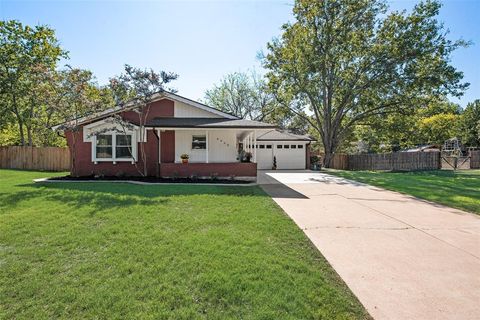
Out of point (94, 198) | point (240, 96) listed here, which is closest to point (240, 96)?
point (240, 96)

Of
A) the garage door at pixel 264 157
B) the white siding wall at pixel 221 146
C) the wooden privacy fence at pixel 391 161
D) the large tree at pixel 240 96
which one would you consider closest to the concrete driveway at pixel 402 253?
the white siding wall at pixel 221 146

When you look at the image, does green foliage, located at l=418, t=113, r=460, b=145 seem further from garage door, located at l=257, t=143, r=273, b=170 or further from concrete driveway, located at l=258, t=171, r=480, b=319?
concrete driveway, located at l=258, t=171, r=480, b=319

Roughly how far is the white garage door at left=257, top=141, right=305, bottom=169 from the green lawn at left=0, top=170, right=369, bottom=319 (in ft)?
55.0

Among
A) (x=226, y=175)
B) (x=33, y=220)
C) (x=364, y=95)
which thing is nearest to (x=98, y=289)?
(x=33, y=220)

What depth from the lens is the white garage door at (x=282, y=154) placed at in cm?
2275

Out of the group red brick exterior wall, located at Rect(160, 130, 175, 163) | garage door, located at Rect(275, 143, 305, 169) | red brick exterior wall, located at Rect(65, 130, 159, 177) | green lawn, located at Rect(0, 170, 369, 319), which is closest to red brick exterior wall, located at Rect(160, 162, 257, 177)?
red brick exterior wall, located at Rect(160, 130, 175, 163)

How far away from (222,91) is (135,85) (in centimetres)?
2543

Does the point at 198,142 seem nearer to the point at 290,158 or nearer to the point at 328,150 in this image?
the point at 290,158

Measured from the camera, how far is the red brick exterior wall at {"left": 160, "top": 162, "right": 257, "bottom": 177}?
1303 cm

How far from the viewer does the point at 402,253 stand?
4.05 m

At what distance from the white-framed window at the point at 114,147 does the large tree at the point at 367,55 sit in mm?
14508

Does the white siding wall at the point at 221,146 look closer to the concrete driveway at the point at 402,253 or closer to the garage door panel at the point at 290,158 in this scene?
the concrete driveway at the point at 402,253

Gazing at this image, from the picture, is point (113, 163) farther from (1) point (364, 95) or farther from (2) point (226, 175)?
(1) point (364, 95)

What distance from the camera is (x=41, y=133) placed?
25828mm
